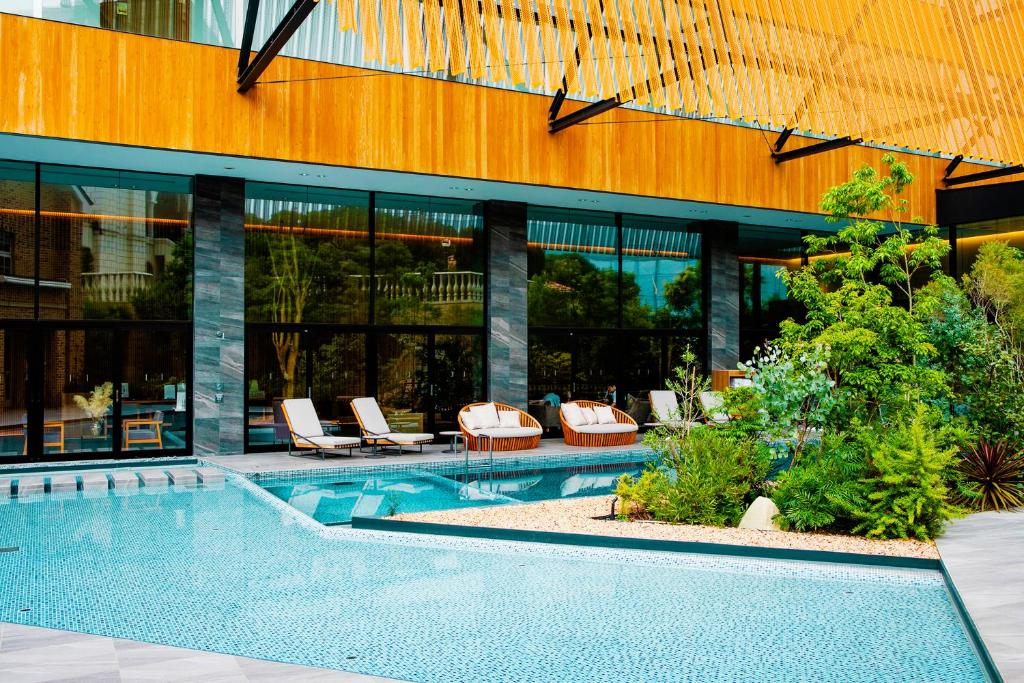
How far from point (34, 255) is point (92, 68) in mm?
2866

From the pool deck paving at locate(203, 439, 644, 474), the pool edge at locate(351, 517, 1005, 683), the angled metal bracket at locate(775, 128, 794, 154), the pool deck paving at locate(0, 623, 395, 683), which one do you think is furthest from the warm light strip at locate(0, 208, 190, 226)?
the angled metal bracket at locate(775, 128, 794, 154)

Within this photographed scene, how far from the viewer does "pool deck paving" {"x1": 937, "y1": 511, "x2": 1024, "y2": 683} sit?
437cm

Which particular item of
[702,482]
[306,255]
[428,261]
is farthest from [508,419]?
[702,482]

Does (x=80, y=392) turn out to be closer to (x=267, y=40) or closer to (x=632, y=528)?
(x=267, y=40)

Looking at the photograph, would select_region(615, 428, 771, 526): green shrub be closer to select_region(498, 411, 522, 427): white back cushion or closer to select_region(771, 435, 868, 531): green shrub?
select_region(771, 435, 868, 531): green shrub

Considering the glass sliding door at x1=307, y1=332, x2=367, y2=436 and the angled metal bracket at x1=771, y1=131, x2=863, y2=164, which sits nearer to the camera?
the glass sliding door at x1=307, y1=332, x2=367, y2=436

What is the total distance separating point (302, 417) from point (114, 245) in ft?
12.2

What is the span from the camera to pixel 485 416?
13.7 metres

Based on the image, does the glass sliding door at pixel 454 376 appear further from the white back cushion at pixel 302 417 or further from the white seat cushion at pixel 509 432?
the white back cushion at pixel 302 417

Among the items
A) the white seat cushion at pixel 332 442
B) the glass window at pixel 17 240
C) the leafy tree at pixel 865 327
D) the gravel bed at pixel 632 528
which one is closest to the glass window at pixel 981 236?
the leafy tree at pixel 865 327

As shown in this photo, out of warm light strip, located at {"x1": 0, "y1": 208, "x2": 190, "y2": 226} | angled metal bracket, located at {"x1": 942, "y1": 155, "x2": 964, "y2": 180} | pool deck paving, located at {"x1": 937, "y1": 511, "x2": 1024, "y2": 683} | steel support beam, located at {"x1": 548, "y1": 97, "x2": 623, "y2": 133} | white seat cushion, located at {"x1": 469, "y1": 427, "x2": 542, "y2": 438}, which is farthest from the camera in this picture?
angled metal bracket, located at {"x1": 942, "y1": 155, "x2": 964, "y2": 180}

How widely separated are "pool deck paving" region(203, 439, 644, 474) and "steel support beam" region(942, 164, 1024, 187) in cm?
A: 977

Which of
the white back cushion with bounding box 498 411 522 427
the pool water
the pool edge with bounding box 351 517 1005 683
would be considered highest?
the white back cushion with bounding box 498 411 522 427

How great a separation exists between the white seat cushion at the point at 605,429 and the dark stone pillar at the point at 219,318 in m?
5.44
